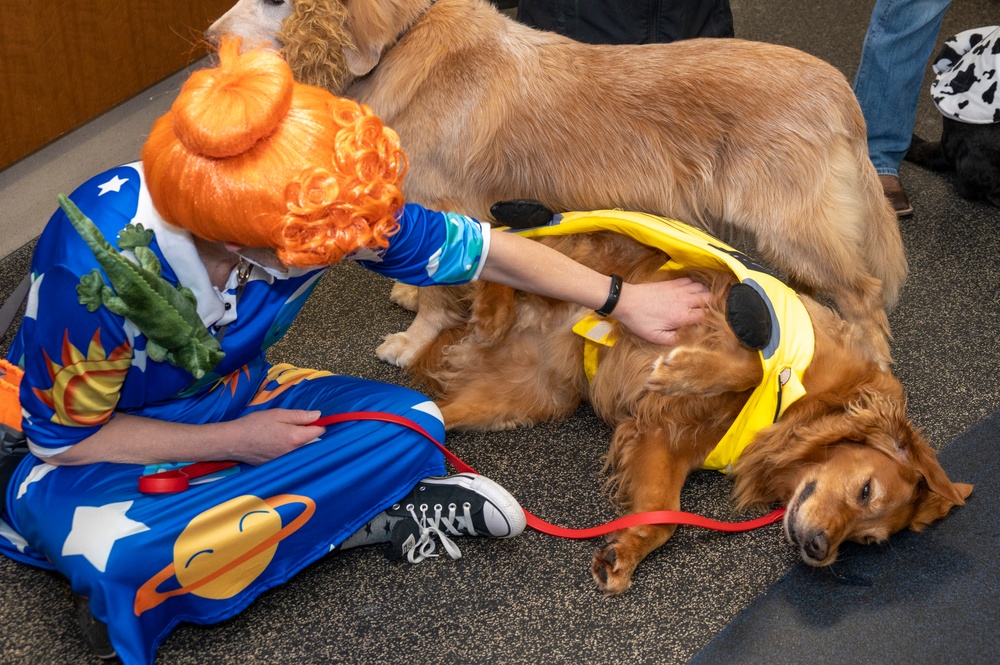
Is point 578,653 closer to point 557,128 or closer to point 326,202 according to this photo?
point 326,202

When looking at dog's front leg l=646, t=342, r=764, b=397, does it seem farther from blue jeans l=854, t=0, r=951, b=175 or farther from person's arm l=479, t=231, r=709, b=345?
blue jeans l=854, t=0, r=951, b=175

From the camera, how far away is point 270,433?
5.08 feet

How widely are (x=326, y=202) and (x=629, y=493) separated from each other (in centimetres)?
95


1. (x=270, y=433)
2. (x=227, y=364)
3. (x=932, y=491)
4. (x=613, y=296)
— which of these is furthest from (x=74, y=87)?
(x=932, y=491)

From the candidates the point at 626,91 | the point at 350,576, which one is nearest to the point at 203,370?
the point at 350,576

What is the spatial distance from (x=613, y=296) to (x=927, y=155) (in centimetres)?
176

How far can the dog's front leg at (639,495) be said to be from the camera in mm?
1618

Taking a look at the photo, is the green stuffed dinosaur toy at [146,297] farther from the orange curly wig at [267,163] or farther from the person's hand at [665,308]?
the person's hand at [665,308]

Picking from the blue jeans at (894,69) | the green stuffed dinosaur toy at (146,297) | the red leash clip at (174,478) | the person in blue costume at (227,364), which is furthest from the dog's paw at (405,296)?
the blue jeans at (894,69)

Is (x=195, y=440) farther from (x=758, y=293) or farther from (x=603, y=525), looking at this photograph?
(x=758, y=293)

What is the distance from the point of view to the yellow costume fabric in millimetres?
1667

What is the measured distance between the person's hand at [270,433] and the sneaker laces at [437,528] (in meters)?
0.27

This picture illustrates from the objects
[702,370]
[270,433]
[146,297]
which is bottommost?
[270,433]

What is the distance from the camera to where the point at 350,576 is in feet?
5.43
